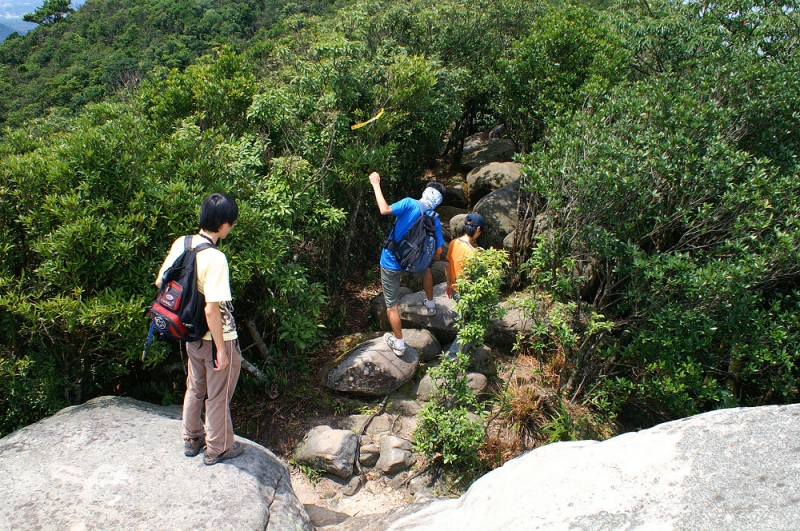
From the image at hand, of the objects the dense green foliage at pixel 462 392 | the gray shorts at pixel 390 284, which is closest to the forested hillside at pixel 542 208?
the dense green foliage at pixel 462 392

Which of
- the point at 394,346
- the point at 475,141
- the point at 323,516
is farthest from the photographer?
the point at 475,141

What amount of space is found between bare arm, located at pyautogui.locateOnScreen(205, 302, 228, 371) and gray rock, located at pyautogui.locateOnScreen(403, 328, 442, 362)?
11.2ft

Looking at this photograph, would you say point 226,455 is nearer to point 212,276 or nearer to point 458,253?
point 212,276

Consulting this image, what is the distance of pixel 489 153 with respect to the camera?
40.1 feet

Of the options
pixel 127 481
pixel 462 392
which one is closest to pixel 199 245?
pixel 127 481

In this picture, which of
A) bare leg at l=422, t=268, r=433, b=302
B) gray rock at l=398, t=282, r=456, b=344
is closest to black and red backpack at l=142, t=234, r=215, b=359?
bare leg at l=422, t=268, r=433, b=302

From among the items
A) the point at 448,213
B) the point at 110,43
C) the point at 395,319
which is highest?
the point at 110,43

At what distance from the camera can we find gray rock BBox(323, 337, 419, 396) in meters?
6.53

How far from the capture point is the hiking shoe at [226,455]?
14.5ft

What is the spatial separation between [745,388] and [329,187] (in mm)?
5610

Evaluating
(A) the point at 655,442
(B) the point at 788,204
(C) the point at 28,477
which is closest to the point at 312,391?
(C) the point at 28,477

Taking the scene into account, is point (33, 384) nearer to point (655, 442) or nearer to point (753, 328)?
point (655, 442)

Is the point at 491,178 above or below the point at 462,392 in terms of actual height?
above

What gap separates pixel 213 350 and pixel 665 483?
3086 mm
